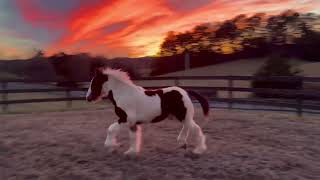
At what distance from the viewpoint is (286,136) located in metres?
9.30

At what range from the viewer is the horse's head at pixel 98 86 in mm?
7508

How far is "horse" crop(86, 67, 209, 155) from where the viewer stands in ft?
24.2

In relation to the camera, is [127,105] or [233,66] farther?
[233,66]

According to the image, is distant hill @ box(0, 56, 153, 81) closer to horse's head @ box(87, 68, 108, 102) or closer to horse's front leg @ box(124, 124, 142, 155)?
horse's head @ box(87, 68, 108, 102)

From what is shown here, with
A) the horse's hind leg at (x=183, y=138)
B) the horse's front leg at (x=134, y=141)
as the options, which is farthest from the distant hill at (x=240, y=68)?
the horse's front leg at (x=134, y=141)

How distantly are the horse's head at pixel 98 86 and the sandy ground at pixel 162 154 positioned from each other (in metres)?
0.96

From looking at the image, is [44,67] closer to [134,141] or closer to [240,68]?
[240,68]

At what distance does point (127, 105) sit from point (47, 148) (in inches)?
70.0

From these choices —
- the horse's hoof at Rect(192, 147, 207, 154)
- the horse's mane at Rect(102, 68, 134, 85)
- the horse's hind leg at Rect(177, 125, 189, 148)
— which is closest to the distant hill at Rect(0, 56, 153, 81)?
the horse's hind leg at Rect(177, 125, 189, 148)

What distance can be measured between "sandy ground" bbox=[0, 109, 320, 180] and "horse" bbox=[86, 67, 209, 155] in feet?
1.12

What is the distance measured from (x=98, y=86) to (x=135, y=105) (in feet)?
2.29

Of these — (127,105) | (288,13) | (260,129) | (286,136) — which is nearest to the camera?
(127,105)

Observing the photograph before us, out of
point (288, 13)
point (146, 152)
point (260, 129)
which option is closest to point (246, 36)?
point (288, 13)

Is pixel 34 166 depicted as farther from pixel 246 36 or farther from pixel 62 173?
pixel 246 36
